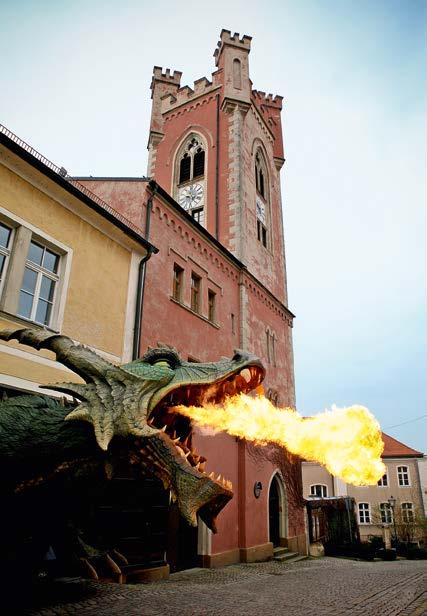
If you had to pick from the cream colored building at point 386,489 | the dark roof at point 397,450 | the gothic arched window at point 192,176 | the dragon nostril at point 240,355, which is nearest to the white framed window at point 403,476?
the cream colored building at point 386,489

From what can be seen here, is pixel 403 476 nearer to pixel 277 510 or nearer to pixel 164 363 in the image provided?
pixel 277 510

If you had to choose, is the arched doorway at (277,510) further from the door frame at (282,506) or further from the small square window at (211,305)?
the small square window at (211,305)

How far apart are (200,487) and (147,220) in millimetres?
11244

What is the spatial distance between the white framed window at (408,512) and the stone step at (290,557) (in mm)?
25265

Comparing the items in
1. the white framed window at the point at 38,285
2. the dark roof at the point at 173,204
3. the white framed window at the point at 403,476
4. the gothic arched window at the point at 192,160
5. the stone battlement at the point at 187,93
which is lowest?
the white framed window at the point at 403,476

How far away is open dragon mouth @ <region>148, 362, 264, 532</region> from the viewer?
3082 millimetres

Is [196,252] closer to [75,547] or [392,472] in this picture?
[75,547]

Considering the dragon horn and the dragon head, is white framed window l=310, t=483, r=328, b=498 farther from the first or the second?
the dragon horn

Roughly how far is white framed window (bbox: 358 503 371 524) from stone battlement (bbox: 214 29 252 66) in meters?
39.4

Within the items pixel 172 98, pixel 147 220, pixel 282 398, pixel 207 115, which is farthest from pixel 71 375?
pixel 172 98

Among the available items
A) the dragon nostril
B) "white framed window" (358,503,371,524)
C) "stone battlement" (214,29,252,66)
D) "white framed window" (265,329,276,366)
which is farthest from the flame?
"white framed window" (358,503,371,524)

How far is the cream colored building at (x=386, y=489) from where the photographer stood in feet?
130

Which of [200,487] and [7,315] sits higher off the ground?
[7,315]

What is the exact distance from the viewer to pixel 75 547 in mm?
4695
